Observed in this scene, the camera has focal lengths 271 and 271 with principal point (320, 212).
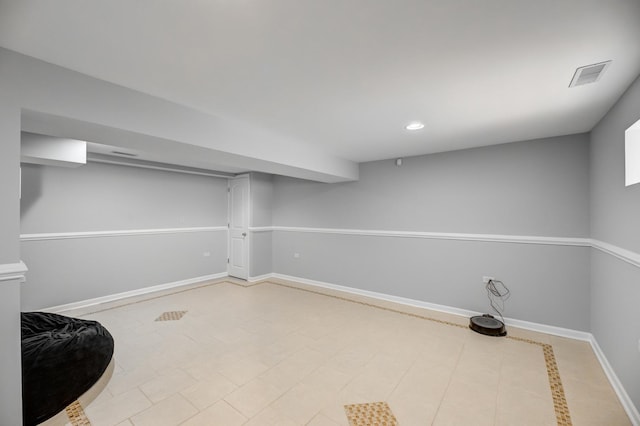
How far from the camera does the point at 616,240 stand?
218cm

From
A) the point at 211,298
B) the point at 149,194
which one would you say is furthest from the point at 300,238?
the point at 149,194

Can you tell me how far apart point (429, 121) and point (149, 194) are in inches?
186

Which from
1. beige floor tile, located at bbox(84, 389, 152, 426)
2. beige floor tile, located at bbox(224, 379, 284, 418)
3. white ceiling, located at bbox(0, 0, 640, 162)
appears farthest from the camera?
beige floor tile, located at bbox(224, 379, 284, 418)

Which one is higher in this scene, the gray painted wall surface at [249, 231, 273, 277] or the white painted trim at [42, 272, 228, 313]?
the gray painted wall surface at [249, 231, 273, 277]

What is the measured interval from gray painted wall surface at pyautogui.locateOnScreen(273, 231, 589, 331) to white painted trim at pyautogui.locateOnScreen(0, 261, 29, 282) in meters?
4.03

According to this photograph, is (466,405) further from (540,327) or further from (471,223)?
(471,223)

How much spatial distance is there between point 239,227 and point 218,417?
4.26 metres

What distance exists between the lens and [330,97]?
2.15 m

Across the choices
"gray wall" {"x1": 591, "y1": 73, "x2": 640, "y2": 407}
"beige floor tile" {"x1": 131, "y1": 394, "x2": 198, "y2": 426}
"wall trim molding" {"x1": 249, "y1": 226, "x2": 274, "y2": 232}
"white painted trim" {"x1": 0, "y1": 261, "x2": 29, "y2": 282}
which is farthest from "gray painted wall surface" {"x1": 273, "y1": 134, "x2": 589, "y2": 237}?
"white painted trim" {"x1": 0, "y1": 261, "x2": 29, "y2": 282}

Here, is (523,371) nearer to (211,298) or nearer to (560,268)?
(560,268)

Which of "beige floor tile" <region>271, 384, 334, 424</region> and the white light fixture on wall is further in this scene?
"beige floor tile" <region>271, 384, 334, 424</region>

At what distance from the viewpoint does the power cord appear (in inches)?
136

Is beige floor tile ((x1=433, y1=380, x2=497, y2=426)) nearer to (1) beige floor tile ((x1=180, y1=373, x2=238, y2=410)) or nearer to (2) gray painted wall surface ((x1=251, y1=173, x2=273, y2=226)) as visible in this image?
(1) beige floor tile ((x1=180, y1=373, x2=238, y2=410))

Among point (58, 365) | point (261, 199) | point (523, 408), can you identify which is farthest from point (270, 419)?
point (261, 199)
